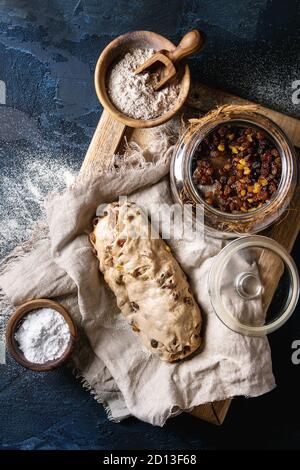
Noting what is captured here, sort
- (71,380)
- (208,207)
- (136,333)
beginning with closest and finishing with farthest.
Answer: (208,207) < (136,333) < (71,380)

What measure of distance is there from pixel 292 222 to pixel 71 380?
0.66 m

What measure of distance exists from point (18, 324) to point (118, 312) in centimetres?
23

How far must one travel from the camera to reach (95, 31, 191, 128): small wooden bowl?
51.8 inches

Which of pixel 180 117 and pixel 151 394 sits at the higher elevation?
pixel 180 117

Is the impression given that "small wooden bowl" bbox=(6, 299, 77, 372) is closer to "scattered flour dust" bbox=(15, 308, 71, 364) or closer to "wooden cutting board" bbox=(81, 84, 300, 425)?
"scattered flour dust" bbox=(15, 308, 71, 364)

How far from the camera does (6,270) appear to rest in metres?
1.40

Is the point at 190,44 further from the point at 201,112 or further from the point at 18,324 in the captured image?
the point at 18,324

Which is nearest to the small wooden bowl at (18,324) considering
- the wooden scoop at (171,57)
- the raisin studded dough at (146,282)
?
the raisin studded dough at (146,282)

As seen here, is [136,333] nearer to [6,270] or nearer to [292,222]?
[6,270]

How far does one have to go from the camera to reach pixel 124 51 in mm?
1363

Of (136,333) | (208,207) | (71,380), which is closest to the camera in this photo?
(208,207)

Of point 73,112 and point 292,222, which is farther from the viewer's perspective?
point 73,112

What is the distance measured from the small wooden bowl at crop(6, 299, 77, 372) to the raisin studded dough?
120 millimetres
